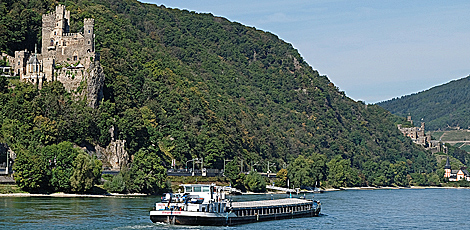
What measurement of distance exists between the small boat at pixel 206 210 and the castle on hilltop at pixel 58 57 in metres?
84.0

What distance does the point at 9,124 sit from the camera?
158 metres

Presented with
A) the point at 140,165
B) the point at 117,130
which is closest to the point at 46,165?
the point at 140,165

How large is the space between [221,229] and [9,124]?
8054 cm

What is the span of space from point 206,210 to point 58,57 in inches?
4002

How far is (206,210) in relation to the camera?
95375 mm

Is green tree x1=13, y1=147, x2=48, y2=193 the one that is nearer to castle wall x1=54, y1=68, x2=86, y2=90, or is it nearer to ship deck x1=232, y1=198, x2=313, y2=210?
castle wall x1=54, y1=68, x2=86, y2=90

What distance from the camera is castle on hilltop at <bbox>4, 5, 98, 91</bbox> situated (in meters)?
177

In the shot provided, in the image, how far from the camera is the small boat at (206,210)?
3691 inches

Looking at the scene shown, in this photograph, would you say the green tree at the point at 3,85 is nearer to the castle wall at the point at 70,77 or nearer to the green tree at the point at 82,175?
the castle wall at the point at 70,77

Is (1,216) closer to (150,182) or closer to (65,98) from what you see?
(150,182)

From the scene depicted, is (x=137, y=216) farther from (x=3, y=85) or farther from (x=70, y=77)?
(x=70, y=77)

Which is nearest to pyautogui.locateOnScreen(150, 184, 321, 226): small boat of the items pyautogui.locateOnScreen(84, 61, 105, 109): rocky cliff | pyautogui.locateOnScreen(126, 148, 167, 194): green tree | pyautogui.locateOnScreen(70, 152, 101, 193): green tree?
pyautogui.locateOnScreen(70, 152, 101, 193): green tree

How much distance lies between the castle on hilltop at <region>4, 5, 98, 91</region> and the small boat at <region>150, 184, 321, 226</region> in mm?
83962

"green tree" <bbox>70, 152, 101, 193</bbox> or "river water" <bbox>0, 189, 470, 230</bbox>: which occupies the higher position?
"green tree" <bbox>70, 152, 101, 193</bbox>
